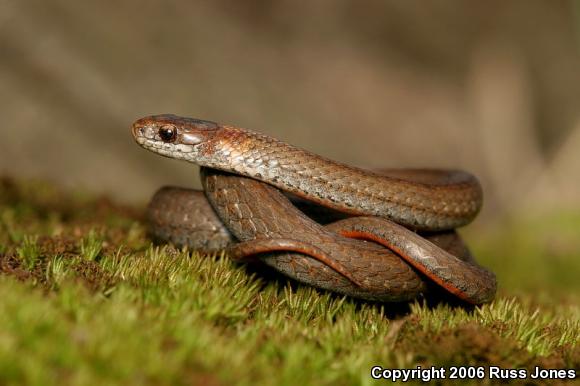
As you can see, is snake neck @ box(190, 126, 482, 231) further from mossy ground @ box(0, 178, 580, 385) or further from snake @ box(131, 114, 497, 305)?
mossy ground @ box(0, 178, 580, 385)

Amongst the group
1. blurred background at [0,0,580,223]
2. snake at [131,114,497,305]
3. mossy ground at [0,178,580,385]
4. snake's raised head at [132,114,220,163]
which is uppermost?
blurred background at [0,0,580,223]

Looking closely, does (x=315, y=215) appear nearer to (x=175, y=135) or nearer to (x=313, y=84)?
(x=175, y=135)

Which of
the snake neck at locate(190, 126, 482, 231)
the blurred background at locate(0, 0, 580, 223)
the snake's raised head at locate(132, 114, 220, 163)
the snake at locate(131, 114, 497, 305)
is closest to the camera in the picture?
the snake at locate(131, 114, 497, 305)

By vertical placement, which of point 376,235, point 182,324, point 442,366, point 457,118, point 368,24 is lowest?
point 442,366

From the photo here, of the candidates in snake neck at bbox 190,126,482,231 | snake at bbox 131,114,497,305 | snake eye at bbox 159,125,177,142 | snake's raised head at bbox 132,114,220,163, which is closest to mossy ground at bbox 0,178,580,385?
snake at bbox 131,114,497,305

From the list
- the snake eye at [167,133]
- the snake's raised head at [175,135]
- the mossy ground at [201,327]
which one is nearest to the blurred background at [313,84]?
the snake's raised head at [175,135]

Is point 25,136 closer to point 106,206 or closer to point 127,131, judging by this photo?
point 127,131

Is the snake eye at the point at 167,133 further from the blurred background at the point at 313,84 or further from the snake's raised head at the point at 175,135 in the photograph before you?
the blurred background at the point at 313,84

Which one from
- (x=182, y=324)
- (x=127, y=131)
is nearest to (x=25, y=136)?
(x=127, y=131)

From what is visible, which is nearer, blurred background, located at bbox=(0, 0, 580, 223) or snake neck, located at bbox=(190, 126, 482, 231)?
snake neck, located at bbox=(190, 126, 482, 231)
